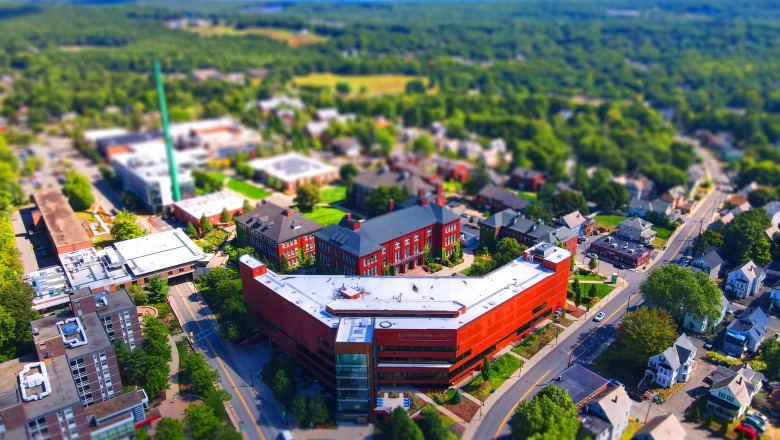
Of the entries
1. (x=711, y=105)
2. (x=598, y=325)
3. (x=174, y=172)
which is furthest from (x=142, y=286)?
(x=711, y=105)

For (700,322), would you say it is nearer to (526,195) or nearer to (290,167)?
(526,195)

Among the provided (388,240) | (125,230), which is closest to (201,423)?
(388,240)

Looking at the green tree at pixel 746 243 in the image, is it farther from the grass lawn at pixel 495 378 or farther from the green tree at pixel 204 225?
the green tree at pixel 204 225

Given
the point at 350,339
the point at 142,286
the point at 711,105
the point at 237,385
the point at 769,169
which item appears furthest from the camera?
the point at 711,105

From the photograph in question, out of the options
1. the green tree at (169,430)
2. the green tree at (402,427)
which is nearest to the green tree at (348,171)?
the green tree at (402,427)

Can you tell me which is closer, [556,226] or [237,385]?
[237,385]

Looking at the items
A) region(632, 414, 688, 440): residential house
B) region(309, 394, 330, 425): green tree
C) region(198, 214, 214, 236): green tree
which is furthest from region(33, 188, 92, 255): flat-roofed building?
region(632, 414, 688, 440): residential house

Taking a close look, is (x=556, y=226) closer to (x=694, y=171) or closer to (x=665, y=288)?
(x=665, y=288)
